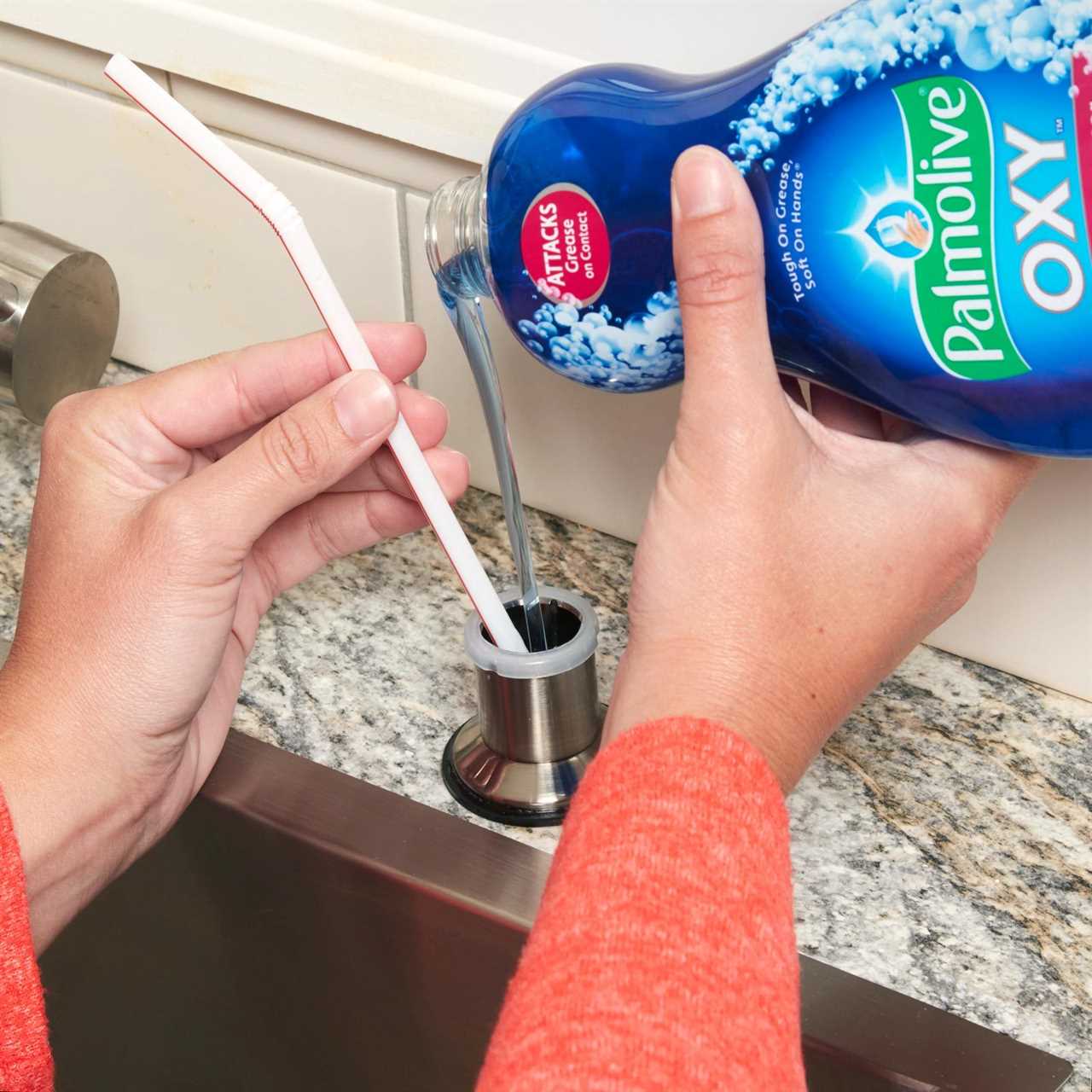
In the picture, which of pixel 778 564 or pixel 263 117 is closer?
pixel 778 564

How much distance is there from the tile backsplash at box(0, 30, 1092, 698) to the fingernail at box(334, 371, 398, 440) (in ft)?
0.73

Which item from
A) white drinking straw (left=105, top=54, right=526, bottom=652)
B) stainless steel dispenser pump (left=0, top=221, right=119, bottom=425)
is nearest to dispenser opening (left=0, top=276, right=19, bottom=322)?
stainless steel dispenser pump (left=0, top=221, right=119, bottom=425)

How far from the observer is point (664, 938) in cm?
40

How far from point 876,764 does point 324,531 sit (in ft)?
0.95

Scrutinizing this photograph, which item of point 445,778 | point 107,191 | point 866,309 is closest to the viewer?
point 866,309

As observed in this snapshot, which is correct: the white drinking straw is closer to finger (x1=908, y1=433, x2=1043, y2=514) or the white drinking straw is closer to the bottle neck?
the bottle neck

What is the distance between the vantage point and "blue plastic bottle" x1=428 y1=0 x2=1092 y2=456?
1.48 feet

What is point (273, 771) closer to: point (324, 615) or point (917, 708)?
point (324, 615)

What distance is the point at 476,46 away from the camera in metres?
0.74

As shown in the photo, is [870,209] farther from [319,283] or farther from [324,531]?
[324,531]

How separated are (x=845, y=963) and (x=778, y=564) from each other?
19 cm

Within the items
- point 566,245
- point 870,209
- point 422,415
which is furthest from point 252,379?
point 870,209

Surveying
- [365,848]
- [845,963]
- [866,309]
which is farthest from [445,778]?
[866,309]

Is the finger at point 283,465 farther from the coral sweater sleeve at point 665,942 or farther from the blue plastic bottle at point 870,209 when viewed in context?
the coral sweater sleeve at point 665,942
